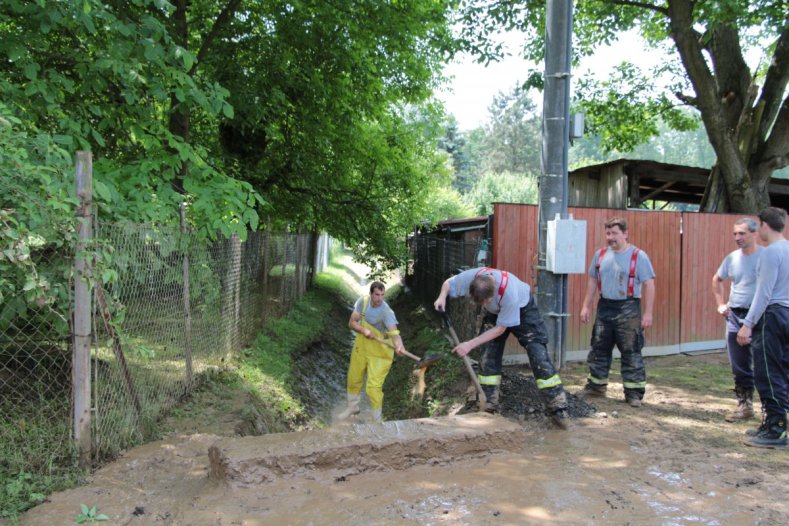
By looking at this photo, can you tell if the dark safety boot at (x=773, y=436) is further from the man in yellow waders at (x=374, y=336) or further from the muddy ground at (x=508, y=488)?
the man in yellow waders at (x=374, y=336)

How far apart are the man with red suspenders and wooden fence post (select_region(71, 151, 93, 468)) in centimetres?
448

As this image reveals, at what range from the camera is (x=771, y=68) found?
10.9m

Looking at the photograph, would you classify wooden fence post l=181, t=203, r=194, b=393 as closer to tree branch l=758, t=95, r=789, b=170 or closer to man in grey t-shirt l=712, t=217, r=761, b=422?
man in grey t-shirt l=712, t=217, r=761, b=422

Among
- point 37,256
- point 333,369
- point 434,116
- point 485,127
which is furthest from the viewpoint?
point 485,127

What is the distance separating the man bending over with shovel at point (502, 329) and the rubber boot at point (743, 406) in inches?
63.9

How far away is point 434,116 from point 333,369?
7884mm

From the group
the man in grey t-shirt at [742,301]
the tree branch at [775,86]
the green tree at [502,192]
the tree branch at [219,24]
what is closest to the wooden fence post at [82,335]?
the tree branch at [219,24]

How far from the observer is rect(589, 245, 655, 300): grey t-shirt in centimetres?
545

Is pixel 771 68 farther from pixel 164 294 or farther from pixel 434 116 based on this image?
pixel 164 294

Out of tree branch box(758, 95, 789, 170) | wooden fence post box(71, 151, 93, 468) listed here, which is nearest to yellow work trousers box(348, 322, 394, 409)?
wooden fence post box(71, 151, 93, 468)

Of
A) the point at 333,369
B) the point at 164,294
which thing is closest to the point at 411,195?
the point at 333,369

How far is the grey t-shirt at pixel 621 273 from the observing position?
5.45 m

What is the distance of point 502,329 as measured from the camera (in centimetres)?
508

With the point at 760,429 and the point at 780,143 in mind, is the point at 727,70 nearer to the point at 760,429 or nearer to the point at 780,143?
the point at 780,143
